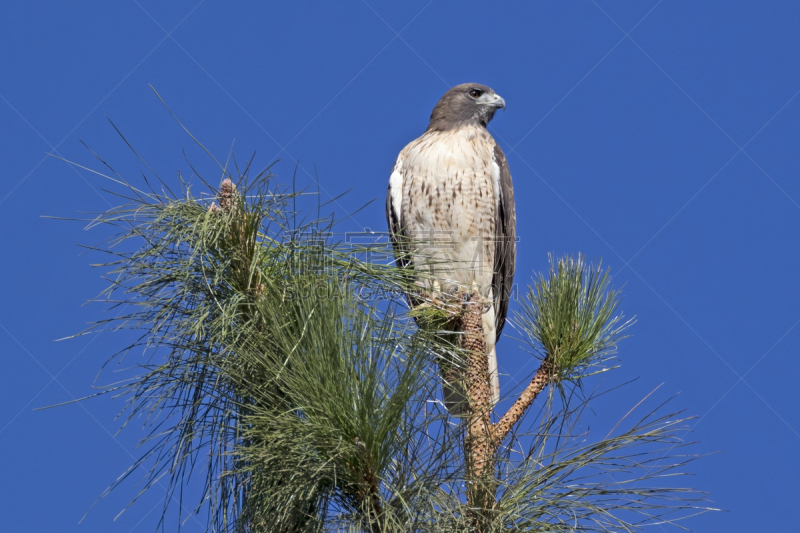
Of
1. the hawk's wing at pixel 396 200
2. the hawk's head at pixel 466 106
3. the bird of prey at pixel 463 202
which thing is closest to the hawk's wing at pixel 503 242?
the bird of prey at pixel 463 202

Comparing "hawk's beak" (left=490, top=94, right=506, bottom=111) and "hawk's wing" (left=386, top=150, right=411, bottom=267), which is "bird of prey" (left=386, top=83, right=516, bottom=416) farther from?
"hawk's beak" (left=490, top=94, right=506, bottom=111)

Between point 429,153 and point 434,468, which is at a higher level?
point 429,153

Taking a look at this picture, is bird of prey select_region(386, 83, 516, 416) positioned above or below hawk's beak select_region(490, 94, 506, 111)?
below

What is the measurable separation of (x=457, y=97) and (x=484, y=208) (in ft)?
3.93

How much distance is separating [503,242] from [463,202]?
555 millimetres

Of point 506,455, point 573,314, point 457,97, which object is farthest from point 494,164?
point 506,455

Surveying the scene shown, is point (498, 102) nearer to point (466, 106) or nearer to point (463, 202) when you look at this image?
point (466, 106)

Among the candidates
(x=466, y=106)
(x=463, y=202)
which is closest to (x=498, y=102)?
(x=466, y=106)

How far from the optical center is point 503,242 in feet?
21.5

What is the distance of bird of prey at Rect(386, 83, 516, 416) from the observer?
20.5ft

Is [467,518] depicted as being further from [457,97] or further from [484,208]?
[457,97]

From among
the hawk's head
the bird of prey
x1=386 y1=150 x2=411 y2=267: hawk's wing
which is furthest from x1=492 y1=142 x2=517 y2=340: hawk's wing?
x1=386 y1=150 x2=411 y2=267: hawk's wing

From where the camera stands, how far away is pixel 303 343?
9.84 ft

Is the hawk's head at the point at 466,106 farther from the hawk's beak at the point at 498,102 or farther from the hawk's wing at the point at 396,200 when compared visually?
the hawk's wing at the point at 396,200
